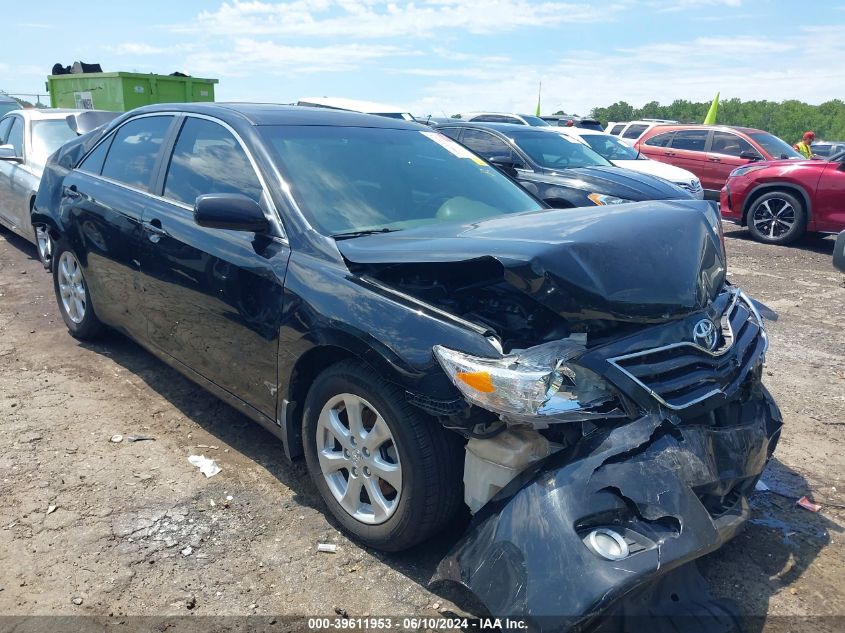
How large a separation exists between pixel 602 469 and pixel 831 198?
31.4ft

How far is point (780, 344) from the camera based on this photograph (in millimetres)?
5742

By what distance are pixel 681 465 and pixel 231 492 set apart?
6.96ft

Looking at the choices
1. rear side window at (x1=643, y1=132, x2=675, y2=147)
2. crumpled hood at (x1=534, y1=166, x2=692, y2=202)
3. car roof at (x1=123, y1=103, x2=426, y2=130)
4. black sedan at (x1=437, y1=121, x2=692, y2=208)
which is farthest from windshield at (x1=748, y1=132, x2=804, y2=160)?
car roof at (x1=123, y1=103, x2=426, y2=130)

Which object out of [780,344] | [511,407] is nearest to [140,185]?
[511,407]

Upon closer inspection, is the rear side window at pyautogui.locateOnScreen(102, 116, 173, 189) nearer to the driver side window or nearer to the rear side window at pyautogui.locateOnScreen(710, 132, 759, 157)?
the driver side window

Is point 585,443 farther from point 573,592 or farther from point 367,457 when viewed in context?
point 367,457

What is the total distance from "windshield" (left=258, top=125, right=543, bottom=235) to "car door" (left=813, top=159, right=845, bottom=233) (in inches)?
312

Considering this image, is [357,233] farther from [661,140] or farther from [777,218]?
[661,140]

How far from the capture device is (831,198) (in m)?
9.88

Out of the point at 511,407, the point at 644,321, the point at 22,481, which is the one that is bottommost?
the point at 22,481

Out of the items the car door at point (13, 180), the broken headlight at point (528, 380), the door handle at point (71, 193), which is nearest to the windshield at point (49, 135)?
the car door at point (13, 180)

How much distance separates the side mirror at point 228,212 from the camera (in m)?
2.99

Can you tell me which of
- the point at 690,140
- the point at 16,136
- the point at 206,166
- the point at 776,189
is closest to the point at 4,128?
the point at 16,136

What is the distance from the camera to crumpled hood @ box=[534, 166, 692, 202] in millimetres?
8141
